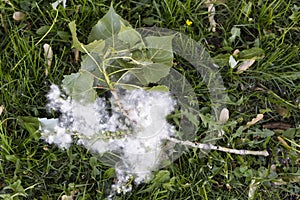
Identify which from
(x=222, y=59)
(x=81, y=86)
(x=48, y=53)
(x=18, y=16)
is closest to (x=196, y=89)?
(x=222, y=59)

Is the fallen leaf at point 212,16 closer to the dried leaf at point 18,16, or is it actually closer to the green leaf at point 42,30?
the green leaf at point 42,30

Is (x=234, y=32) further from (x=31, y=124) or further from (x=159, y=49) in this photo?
(x=31, y=124)

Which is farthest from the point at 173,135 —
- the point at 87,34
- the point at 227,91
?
the point at 87,34

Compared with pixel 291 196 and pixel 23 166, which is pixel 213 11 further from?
pixel 23 166

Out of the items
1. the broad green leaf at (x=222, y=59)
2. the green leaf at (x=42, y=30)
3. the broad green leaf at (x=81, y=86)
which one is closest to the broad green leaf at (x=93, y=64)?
the broad green leaf at (x=81, y=86)

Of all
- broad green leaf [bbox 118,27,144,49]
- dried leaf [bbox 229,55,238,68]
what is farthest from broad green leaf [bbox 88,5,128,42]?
dried leaf [bbox 229,55,238,68]
